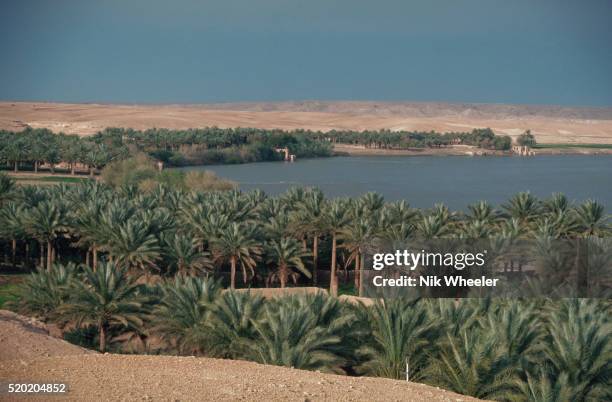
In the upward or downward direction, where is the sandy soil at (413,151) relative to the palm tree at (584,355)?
downward

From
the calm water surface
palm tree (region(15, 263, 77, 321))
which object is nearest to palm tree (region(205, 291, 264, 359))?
palm tree (region(15, 263, 77, 321))

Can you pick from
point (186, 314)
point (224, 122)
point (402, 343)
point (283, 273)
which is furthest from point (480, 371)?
point (224, 122)

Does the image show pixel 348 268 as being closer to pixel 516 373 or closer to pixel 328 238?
pixel 328 238

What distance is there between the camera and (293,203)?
128ft

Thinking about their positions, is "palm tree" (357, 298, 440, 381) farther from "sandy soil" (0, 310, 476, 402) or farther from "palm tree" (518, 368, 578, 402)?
"sandy soil" (0, 310, 476, 402)

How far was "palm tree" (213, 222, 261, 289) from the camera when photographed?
1292 inches

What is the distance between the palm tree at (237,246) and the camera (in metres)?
32.8

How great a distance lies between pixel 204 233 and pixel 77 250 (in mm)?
8177

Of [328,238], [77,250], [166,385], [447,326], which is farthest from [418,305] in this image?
[77,250]

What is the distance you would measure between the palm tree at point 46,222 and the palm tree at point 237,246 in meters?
6.46

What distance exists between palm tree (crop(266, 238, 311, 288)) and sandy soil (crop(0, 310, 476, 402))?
18.7 m

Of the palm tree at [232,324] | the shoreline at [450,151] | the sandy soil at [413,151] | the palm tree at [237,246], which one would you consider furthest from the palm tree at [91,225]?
the sandy soil at [413,151]

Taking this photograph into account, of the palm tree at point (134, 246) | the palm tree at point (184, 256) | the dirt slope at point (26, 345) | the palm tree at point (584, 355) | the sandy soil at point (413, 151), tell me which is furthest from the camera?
the sandy soil at point (413, 151)

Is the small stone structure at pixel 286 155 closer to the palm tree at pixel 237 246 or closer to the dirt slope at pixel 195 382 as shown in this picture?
the palm tree at pixel 237 246
